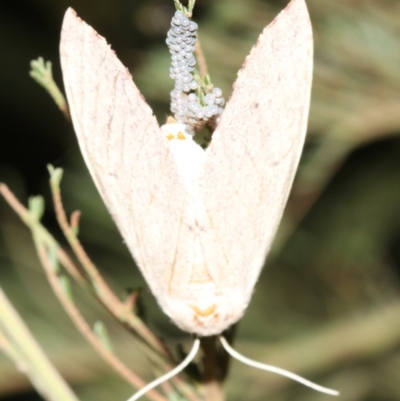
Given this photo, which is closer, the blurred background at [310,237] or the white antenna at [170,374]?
the white antenna at [170,374]

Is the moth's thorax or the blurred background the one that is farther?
the blurred background

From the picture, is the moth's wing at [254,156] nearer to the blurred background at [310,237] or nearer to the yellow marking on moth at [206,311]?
the yellow marking on moth at [206,311]

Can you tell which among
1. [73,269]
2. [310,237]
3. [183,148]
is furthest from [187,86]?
[310,237]

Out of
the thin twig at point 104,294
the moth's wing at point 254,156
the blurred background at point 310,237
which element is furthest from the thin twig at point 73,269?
the blurred background at point 310,237

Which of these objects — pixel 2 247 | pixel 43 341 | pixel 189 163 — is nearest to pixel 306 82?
pixel 189 163

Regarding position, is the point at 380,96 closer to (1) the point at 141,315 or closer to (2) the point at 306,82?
(2) the point at 306,82

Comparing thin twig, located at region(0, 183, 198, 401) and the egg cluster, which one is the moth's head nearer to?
thin twig, located at region(0, 183, 198, 401)

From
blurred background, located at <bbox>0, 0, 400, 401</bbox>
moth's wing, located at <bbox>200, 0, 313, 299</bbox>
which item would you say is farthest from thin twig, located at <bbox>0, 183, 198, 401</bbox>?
blurred background, located at <bbox>0, 0, 400, 401</bbox>
